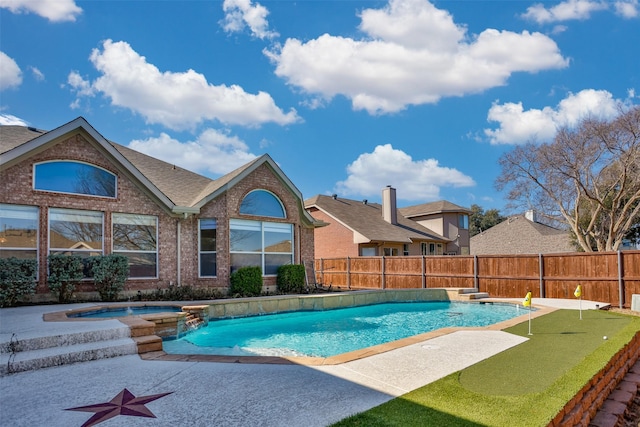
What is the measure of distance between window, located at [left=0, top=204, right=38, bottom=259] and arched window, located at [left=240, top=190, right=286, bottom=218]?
7.17 metres

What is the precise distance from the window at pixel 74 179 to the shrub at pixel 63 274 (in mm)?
2281

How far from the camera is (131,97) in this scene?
552 inches

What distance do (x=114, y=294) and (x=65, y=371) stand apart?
7.78m

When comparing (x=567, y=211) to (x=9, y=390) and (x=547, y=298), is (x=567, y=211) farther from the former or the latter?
(x=9, y=390)

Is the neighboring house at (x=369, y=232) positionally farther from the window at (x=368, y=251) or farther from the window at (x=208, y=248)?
the window at (x=208, y=248)

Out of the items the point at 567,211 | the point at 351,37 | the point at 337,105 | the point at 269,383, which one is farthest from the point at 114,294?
the point at 567,211

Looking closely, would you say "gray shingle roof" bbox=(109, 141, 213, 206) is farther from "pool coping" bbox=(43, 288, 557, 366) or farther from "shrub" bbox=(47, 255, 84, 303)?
"pool coping" bbox=(43, 288, 557, 366)

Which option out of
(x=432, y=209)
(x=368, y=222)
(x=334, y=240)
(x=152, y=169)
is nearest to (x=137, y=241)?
(x=152, y=169)

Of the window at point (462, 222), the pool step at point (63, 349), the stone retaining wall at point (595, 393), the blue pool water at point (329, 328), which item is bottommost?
the blue pool water at point (329, 328)

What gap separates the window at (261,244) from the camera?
1669 centimetres

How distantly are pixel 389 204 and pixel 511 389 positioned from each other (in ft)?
98.2

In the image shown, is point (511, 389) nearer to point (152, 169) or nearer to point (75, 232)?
point (75, 232)

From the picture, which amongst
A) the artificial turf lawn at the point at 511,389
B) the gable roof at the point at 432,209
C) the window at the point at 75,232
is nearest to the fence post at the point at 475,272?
the artificial turf lawn at the point at 511,389

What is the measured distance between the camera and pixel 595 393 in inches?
209
